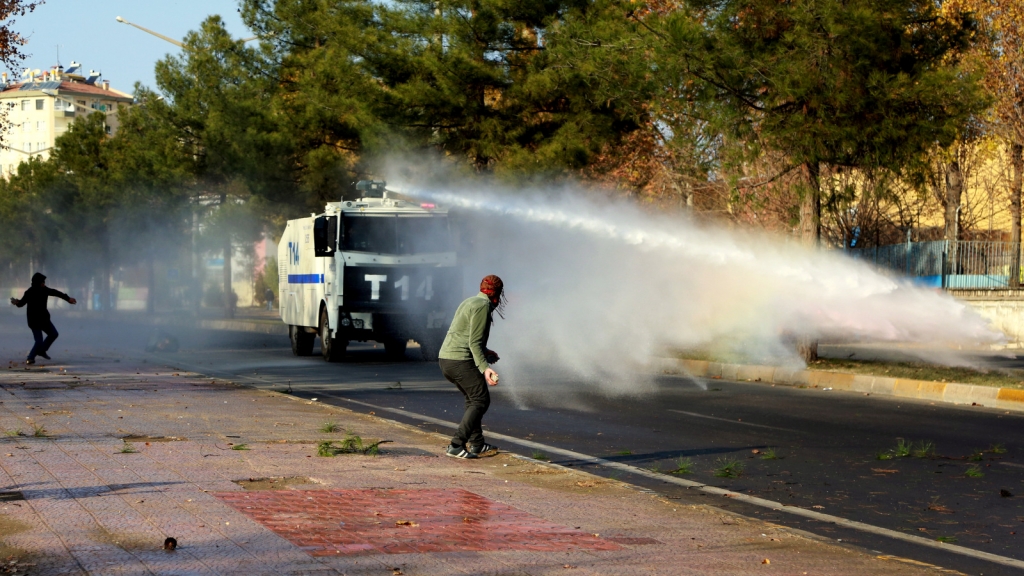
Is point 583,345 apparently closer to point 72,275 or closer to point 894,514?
point 894,514

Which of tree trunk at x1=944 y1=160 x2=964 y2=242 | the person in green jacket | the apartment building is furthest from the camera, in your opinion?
the apartment building

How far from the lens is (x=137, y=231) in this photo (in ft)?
186

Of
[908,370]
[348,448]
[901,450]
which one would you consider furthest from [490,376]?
[908,370]

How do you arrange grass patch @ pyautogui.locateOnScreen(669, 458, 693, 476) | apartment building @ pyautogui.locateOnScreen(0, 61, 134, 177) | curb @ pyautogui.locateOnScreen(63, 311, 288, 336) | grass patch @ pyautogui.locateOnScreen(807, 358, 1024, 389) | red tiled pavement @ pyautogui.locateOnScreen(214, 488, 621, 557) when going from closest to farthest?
red tiled pavement @ pyautogui.locateOnScreen(214, 488, 621, 557) < grass patch @ pyautogui.locateOnScreen(669, 458, 693, 476) < grass patch @ pyautogui.locateOnScreen(807, 358, 1024, 389) < curb @ pyautogui.locateOnScreen(63, 311, 288, 336) < apartment building @ pyautogui.locateOnScreen(0, 61, 134, 177)

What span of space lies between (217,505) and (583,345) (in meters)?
16.8

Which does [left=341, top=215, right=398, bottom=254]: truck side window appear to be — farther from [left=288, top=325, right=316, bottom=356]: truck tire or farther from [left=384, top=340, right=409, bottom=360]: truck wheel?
[left=288, top=325, right=316, bottom=356]: truck tire

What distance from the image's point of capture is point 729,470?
30.3 feet

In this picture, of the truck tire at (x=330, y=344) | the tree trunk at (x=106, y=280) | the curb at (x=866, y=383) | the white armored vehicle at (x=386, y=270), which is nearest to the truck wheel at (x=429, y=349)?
the white armored vehicle at (x=386, y=270)

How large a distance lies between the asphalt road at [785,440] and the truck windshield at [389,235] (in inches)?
98.1

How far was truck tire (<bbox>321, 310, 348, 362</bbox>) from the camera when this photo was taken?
2223cm

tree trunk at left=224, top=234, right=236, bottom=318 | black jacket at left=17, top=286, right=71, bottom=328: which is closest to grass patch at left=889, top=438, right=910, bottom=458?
black jacket at left=17, top=286, right=71, bottom=328

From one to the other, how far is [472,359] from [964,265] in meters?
19.8

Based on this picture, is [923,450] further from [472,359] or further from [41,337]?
[41,337]

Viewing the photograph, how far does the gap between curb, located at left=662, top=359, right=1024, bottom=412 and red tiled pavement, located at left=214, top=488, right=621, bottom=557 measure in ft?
32.4
